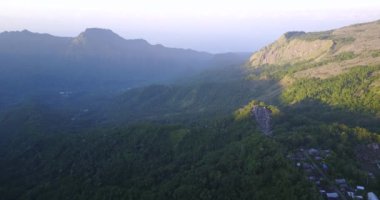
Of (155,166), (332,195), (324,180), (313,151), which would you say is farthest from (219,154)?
(332,195)

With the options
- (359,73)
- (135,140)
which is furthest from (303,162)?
(359,73)

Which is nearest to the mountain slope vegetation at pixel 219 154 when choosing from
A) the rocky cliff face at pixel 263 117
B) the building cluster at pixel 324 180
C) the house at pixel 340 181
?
the building cluster at pixel 324 180

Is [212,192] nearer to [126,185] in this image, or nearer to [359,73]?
[126,185]

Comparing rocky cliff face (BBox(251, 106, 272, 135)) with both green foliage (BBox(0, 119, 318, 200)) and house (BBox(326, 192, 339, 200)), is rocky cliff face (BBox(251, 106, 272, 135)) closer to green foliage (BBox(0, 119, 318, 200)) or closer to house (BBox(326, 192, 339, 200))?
green foliage (BBox(0, 119, 318, 200))

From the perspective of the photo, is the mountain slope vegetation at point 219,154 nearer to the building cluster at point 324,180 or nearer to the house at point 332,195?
the building cluster at point 324,180

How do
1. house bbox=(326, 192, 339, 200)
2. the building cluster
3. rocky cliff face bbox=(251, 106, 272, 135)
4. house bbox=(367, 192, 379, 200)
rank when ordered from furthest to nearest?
rocky cliff face bbox=(251, 106, 272, 135)
the building cluster
house bbox=(367, 192, 379, 200)
house bbox=(326, 192, 339, 200)

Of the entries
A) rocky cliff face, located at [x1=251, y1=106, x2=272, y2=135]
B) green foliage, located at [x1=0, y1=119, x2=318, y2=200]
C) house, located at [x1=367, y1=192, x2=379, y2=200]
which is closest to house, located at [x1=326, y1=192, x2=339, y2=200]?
green foliage, located at [x1=0, y1=119, x2=318, y2=200]

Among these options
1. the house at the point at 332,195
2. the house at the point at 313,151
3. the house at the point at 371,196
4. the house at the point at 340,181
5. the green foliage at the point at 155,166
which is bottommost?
the green foliage at the point at 155,166

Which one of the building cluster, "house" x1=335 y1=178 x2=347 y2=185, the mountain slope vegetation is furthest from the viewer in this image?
the mountain slope vegetation
